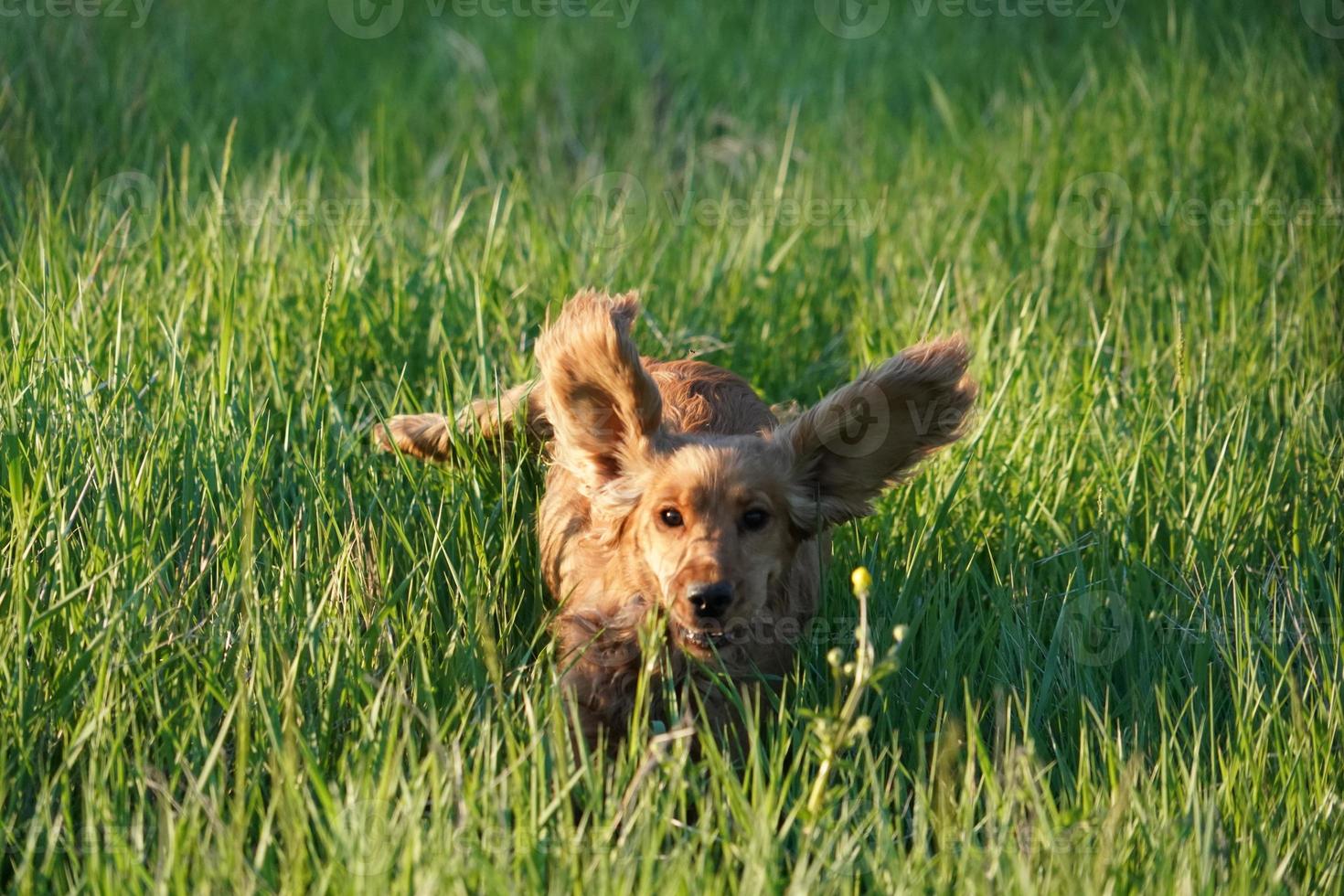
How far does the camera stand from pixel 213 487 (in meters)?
3.39

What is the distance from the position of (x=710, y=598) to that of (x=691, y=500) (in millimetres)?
303

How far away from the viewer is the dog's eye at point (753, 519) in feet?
10.6

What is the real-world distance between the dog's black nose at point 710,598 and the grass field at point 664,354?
0.29 metres

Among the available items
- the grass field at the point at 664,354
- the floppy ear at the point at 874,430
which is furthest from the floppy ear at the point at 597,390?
the floppy ear at the point at 874,430

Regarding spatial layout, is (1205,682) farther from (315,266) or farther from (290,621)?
(315,266)

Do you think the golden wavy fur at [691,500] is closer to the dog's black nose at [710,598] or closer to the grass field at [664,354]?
the dog's black nose at [710,598]

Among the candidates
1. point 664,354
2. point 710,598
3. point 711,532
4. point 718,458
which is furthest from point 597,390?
point 664,354

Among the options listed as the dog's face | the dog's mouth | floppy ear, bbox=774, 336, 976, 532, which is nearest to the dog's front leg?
the dog's face

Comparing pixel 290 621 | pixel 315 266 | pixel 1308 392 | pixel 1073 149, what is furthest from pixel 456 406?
pixel 1073 149

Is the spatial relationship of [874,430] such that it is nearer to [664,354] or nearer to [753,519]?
[753,519]

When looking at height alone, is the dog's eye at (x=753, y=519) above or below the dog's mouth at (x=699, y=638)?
above

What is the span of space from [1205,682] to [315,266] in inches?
116

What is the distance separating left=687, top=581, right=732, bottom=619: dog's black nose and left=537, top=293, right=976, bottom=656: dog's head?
0.04 metres

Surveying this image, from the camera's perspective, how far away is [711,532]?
3133 mm
